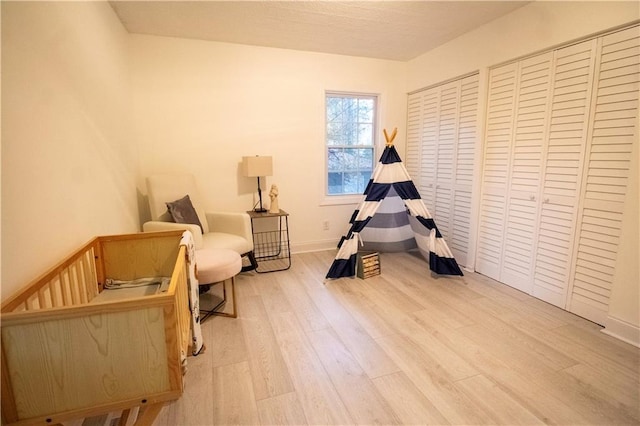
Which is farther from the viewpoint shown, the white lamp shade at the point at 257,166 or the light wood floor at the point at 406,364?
the white lamp shade at the point at 257,166

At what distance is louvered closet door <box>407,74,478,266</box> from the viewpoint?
3207mm

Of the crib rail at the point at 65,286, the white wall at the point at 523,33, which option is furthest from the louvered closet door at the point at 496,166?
the crib rail at the point at 65,286

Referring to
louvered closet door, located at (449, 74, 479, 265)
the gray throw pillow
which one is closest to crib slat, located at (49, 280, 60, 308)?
the gray throw pillow

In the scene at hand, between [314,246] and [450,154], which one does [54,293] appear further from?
[450,154]

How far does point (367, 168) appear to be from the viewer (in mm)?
4184

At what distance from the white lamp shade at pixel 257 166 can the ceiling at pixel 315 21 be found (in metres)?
1.19

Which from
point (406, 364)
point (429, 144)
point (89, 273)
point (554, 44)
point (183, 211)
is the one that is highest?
point (554, 44)

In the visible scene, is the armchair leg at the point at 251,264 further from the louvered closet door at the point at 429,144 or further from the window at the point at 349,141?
the louvered closet door at the point at 429,144

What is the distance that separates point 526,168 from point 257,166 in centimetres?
246

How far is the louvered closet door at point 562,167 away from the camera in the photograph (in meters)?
2.27

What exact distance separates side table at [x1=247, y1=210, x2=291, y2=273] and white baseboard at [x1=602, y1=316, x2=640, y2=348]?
2.71 meters

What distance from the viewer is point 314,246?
399 centimetres

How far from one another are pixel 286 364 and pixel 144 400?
91 centimetres

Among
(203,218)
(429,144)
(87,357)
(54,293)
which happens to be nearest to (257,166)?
(203,218)
